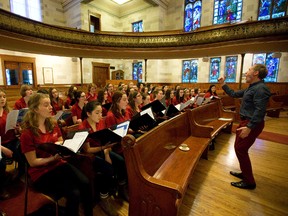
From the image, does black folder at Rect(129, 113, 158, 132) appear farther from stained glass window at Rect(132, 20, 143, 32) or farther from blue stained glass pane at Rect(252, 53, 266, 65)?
stained glass window at Rect(132, 20, 143, 32)

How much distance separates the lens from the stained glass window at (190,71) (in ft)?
42.7

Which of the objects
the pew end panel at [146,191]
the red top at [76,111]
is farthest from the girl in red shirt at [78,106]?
the pew end panel at [146,191]

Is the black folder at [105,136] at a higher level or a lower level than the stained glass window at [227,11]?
lower

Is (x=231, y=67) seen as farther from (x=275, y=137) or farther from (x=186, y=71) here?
(x=275, y=137)

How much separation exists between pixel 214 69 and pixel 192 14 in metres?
4.99

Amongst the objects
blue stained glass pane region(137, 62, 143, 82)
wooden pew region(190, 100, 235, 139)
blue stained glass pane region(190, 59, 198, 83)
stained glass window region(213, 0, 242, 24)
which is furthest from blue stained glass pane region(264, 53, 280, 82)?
blue stained glass pane region(137, 62, 143, 82)

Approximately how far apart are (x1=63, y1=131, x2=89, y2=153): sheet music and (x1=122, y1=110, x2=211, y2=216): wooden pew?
1.27 feet

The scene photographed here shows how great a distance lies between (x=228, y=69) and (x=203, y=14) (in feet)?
15.5

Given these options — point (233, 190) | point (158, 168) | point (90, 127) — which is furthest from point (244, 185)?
point (90, 127)

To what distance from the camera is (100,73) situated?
1415 cm

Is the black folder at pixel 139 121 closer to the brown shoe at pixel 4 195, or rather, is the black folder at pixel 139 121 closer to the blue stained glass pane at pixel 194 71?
the brown shoe at pixel 4 195

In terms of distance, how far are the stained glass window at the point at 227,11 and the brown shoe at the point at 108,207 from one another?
43.2 ft

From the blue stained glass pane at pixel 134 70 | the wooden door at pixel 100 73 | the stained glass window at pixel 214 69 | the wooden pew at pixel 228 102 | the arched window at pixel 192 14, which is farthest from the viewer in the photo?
the blue stained glass pane at pixel 134 70

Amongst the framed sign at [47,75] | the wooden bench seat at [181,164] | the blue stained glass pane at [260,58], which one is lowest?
the wooden bench seat at [181,164]
